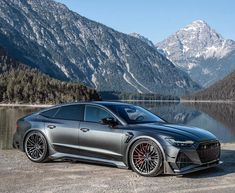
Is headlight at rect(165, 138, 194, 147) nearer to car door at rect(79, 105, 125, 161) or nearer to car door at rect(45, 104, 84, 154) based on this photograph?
car door at rect(79, 105, 125, 161)

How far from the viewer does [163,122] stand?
45.4 feet

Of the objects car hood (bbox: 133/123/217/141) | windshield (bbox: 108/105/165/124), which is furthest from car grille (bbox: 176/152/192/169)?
windshield (bbox: 108/105/165/124)

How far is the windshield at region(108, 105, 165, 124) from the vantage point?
43.6 feet

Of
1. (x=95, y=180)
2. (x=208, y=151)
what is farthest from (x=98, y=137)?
(x=208, y=151)

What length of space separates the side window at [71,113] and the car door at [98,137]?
0.21m

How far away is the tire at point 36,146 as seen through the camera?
14.1 m

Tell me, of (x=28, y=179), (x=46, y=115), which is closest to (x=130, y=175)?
(x=28, y=179)

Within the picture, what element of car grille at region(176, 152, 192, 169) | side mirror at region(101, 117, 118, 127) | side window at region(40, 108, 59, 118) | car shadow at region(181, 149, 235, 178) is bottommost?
car shadow at region(181, 149, 235, 178)

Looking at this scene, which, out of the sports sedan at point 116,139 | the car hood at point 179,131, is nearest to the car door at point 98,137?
the sports sedan at point 116,139

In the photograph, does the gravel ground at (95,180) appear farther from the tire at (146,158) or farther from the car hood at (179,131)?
the car hood at (179,131)

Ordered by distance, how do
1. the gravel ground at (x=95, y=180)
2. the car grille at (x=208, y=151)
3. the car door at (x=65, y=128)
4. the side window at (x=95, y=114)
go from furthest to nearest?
the car door at (x=65, y=128) < the side window at (x=95, y=114) < the car grille at (x=208, y=151) < the gravel ground at (x=95, y=180)

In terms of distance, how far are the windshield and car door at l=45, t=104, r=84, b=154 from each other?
1.13 meters

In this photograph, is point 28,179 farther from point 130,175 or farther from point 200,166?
point 200,166

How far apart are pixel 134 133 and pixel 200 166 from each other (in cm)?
185
